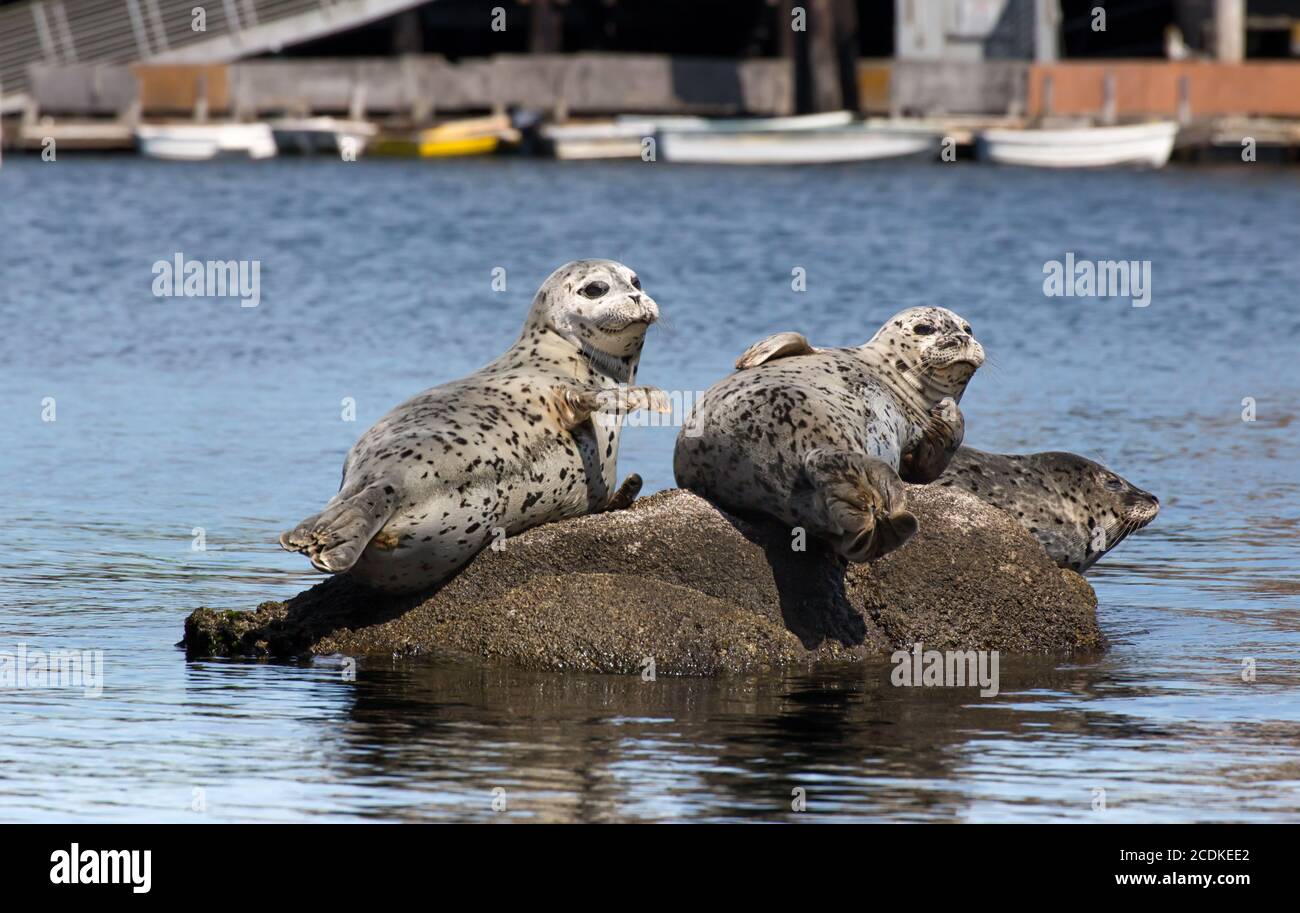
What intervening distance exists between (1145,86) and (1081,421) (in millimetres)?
29626

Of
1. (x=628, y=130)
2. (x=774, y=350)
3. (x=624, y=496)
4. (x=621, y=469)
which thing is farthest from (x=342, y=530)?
(x=628, y=130)

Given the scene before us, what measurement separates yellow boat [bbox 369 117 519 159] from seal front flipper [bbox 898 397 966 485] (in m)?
37.2

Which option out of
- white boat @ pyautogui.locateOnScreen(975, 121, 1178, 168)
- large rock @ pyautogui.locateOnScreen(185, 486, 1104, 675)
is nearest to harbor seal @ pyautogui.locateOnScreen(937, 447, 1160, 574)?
large rock @ pyautogui.locateOnScreen(185, 486, 1104, 675)

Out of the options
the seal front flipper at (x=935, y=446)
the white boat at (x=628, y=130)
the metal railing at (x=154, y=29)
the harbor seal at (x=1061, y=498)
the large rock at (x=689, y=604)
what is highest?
the metal railing at (x=154, y=29)

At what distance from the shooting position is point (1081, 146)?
139 ft

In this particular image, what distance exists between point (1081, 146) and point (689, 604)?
36.0 meters

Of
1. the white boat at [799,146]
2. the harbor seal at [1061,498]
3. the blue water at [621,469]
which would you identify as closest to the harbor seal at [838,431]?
the harbor seal at [1061,498]

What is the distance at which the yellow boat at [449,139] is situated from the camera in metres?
45.4

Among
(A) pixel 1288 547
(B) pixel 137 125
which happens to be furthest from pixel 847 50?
(A) pixel 1288 547

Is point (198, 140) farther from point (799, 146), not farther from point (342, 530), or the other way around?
point (342, 530)

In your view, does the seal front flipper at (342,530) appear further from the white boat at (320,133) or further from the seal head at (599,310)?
the white boat at (320,133)

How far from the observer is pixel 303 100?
4606 cm

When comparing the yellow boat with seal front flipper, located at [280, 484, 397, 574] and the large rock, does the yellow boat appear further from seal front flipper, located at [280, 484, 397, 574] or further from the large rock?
seal front flipper, located at [280, 484, 397, 574]

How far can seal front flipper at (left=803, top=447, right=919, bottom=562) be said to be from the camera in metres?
7.44
